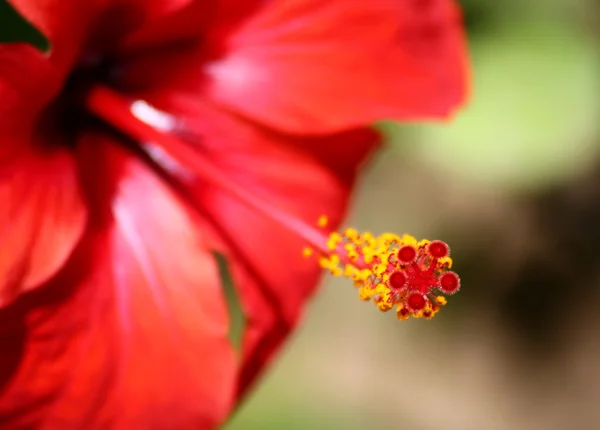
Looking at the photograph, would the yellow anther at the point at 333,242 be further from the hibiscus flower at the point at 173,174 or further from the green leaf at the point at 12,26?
the green leaf at the point at 12,26

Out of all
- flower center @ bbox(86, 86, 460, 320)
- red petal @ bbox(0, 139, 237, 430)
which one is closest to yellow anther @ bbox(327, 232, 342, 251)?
flower center @ bbox(86, 86, 460, 320)

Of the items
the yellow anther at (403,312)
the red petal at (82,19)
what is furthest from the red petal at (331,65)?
the yellow anther at (403,312)

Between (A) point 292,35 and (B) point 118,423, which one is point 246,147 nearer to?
(A) point 292,35

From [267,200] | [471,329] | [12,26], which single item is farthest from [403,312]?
[471,329]

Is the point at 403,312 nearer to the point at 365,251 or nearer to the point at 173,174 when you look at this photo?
the point at 365,251

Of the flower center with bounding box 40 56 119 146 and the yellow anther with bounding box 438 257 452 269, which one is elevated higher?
the yellow anther with bounding box 438 257 452 269

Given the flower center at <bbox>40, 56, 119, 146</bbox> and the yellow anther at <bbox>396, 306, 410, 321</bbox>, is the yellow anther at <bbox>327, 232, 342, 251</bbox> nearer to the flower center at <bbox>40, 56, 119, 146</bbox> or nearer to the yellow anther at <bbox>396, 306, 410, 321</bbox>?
the yellow anther at <bbox>396, 306, 410, 321</bbox>
